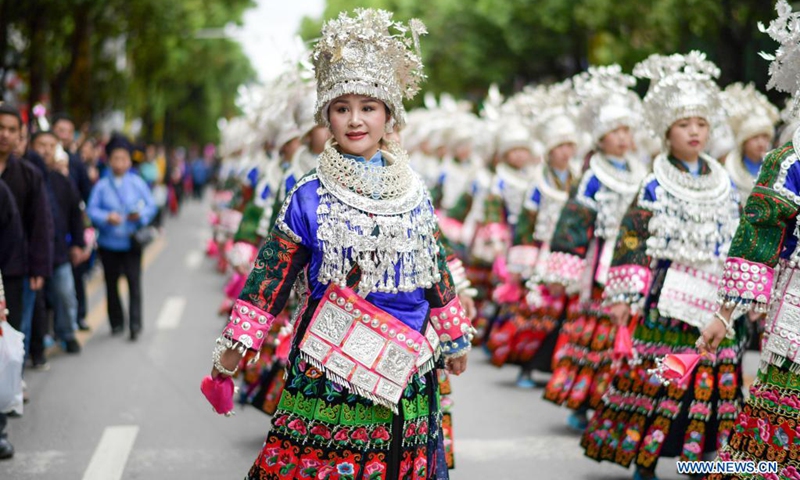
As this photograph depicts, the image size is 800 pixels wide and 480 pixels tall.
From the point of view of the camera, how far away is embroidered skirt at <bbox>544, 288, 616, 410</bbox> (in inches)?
309

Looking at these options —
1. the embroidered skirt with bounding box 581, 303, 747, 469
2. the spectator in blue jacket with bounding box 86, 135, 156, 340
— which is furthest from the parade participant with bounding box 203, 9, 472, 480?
the spectator in blue jacket with bounding box 86, 135, 156, 340

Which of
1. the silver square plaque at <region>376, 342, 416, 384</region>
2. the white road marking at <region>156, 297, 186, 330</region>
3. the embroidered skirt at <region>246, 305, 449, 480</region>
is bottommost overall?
the white road marking at <region>156, 297, 186, 330</region>

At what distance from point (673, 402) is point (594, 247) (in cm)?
210

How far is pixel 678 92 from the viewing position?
6660mm

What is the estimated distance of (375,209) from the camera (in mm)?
4570

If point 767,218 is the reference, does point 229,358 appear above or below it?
below

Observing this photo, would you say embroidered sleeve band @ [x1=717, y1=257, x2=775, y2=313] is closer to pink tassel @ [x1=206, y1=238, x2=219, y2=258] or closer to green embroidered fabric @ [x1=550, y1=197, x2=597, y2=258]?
green embroidered fabric @ [x1=550, y1=197, x2=597, y2=258]

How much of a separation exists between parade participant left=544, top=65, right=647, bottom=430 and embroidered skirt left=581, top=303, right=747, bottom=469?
1196 mm

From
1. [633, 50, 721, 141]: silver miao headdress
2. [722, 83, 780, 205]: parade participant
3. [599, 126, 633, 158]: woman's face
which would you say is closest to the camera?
[633, 50, 721, 141]: silver miao headdress

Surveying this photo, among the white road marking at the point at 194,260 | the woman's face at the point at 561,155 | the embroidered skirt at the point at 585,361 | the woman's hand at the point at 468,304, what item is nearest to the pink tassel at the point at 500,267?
the woman's face at the point at 561,155

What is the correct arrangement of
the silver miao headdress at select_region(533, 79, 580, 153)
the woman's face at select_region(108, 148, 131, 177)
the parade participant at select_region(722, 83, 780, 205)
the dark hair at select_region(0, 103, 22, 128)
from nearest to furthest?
1. the dark hair at select_region(0, 103, 22, 128)
2. the parade participant at select_region(722, 83, 780, 205)
3. the silver miao headdress at select_region(533, 79, 580, 153)
4. the woman's face at select_region(108, 148, 131, 177)

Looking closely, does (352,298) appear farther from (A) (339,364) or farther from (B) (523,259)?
(B) (523,259)

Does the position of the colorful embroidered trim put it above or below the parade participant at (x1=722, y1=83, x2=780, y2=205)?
below

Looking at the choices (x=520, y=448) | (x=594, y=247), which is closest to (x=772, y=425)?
(x=520, y=448)
